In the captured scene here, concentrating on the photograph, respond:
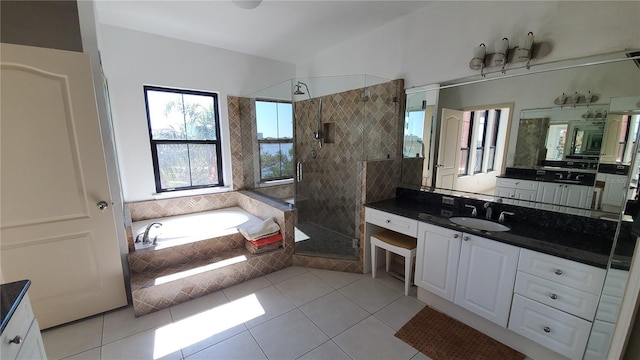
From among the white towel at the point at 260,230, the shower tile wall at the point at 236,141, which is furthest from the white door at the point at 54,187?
the shower tile wall at the point at 236,141

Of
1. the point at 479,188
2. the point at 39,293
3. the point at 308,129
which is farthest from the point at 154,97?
the point at 479,188

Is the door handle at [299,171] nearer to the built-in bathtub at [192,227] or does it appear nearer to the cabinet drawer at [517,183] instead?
the built-in bathtub at [192,227]

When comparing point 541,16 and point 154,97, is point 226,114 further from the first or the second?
point 541,16

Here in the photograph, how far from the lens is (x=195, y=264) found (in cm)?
243

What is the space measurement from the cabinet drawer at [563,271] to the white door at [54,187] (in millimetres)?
2994

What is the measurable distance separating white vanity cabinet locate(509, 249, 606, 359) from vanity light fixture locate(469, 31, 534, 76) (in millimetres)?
1393

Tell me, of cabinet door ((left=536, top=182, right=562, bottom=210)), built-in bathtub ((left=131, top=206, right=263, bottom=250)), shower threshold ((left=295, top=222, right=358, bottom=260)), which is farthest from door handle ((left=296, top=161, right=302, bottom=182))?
cabinet door ((left=536, top=182, right=562, bottom=210))

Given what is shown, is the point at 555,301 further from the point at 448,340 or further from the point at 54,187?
the point at 54,187

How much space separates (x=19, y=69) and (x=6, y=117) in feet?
1.07

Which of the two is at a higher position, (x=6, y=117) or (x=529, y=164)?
(x=6, y=117)

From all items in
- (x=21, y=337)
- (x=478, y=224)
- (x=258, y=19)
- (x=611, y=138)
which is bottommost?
(x=21, y=337)

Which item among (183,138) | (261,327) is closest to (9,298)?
(261,327)

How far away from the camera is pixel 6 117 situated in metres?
1.60

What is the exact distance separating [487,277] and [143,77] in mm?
4051
